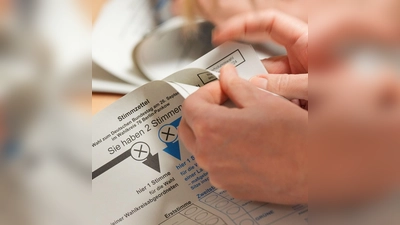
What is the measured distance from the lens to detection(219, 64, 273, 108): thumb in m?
0.24

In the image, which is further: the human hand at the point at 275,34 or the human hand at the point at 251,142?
the human hand at the point at 275,34

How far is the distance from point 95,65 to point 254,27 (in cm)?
17

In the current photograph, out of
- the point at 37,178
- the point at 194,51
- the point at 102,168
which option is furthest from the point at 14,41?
the point at 194,51

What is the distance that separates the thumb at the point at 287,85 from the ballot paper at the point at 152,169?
0.04m

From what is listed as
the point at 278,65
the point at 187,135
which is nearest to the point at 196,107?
the point at 187,135

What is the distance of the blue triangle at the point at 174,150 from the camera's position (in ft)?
0.94

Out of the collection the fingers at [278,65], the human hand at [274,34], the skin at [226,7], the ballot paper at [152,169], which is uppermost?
the skin at [226,7]

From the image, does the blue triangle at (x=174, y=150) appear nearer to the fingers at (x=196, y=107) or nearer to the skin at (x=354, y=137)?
the fingers at (x=196, y=107)

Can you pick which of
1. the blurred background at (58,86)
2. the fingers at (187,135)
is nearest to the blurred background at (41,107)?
the blurred background at (58,86)

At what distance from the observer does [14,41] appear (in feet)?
0.45

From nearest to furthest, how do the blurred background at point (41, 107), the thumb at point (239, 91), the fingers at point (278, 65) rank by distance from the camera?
the blurred background at point (41, 107) → the thumb at point (239, 91) → the fingers at point (278, 65)

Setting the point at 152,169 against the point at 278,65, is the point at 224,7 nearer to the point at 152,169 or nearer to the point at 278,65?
the point at 278,65

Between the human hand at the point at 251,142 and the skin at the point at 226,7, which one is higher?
the skin at the point at 226,7

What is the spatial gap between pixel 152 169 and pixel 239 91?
9cm
